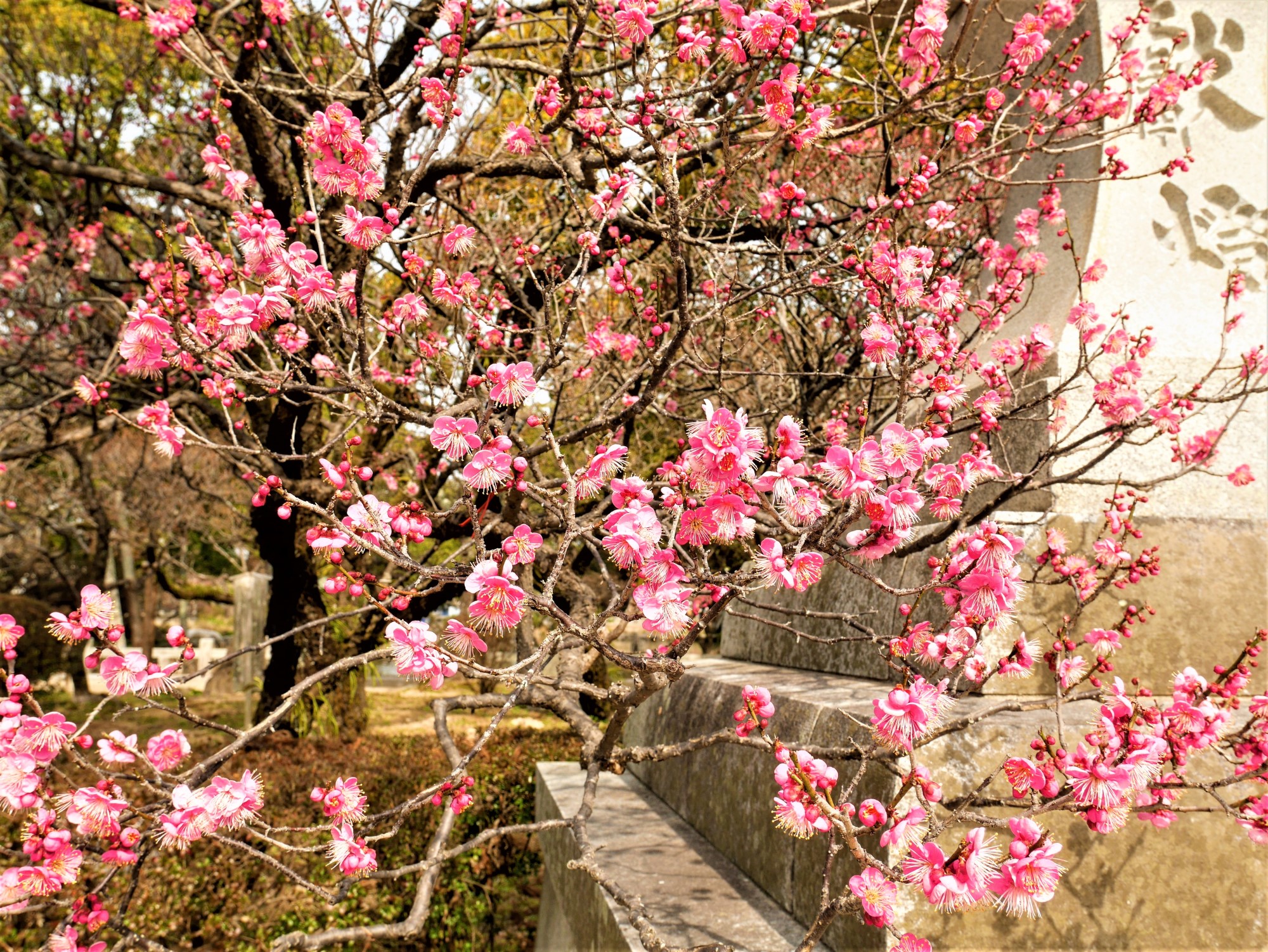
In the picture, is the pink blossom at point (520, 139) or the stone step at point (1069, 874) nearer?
the stone step at point (1069, 874)

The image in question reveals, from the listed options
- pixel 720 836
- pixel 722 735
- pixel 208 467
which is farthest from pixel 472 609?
pixel 208 467

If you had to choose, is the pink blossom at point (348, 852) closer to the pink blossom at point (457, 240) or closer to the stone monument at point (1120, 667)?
the stone monument at point (1120, 667)

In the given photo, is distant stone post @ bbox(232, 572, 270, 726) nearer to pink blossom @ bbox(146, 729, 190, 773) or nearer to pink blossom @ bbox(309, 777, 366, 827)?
pink blossom @ bbox(146, 729, 190, 773)

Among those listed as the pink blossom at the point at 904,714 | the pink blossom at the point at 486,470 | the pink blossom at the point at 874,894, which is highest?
the pink blossom at the point at 486,470

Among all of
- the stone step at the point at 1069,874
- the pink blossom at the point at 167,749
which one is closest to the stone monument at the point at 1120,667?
the stone step at the point at 1069,874

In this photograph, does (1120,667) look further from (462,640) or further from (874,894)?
(462,640)

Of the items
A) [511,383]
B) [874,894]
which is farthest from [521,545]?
[874,894]

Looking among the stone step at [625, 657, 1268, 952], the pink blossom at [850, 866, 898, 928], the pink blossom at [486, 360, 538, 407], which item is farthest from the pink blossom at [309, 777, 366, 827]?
the stone step at [625, 657, 1268, 952]

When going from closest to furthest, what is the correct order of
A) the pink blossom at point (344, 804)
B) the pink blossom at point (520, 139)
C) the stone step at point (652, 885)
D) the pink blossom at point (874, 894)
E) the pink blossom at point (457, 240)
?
1. the pink blossom at point (874, 894)
2. the pink blossom at point (344, 804)
3. the stone step at point (652, 885)
4. the pink blossom at point (457, 240)
5. the pink blossom at point (520, 139)

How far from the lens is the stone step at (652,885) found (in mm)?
1987

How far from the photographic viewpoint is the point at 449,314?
2943 millimetres

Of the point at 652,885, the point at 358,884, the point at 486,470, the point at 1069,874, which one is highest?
the point at 486,470

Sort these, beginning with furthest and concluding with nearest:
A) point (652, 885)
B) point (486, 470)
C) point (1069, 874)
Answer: point (652, 885)
point (1069, 874)
point (486, 470)

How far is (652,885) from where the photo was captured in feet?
7.61
